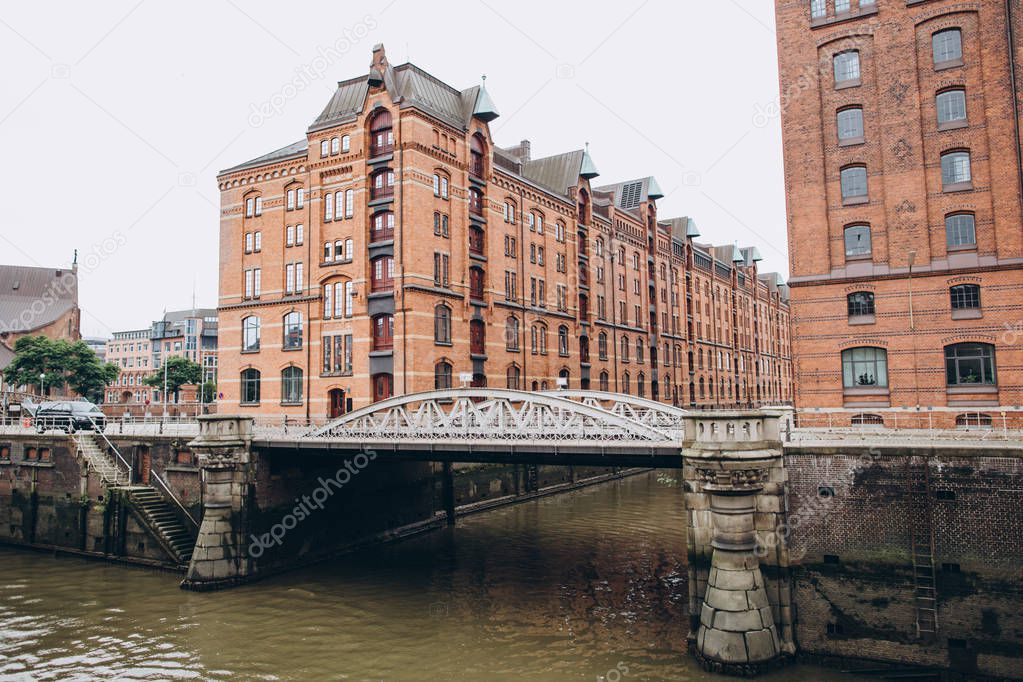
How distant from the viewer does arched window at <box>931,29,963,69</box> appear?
77.2 ft

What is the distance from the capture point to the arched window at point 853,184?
2481 centimetres

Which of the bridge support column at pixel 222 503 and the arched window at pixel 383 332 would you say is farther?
the arched window at pixel 383 332

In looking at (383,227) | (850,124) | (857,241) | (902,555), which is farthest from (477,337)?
(902,555)

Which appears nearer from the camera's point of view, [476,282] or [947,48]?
[947,48]

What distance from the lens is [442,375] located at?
108ft

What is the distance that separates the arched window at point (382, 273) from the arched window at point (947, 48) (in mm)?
22642

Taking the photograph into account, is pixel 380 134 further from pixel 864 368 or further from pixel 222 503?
pixel 864 368

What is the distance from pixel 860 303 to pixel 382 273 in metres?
20.1

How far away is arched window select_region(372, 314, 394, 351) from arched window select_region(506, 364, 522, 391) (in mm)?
8394

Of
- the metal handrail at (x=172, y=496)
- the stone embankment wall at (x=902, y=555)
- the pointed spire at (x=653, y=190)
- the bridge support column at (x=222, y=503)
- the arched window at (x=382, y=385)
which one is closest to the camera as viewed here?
the stone embankment wall at (x=902, y=555)

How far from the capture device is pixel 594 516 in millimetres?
33719

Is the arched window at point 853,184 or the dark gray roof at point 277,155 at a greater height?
the dark gray roof at point 277,155

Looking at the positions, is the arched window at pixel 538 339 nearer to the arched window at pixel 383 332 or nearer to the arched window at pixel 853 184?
the arched window at pixel 383 332

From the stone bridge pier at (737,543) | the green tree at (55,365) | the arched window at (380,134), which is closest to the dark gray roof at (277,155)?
the arched window at (380,134)
